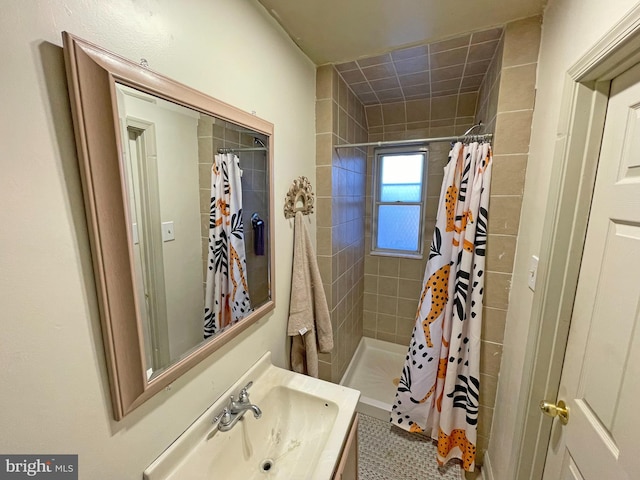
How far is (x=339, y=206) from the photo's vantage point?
1.76 meters

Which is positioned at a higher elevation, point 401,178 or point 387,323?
point 401,178

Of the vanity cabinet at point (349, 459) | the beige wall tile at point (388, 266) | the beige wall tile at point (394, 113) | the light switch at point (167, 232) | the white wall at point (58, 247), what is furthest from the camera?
the beige wall tile at point (388, 266)

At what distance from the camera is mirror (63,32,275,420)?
0.56 meters

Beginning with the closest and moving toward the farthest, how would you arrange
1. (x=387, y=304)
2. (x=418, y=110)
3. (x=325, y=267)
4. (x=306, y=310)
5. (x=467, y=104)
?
(x=306, y=310) < (x=325, y=267) < (x=467, y=104) < (x=418, y=110) < (x=387, y=304)

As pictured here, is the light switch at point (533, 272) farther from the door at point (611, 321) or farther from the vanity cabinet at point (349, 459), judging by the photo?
the vanity cabinet at point (349, 459)

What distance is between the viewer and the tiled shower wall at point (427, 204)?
2.11 metres

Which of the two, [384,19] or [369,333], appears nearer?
[384,19]

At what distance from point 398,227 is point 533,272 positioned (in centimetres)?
153

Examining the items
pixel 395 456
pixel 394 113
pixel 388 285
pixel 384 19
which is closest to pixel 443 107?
pixel 394 113

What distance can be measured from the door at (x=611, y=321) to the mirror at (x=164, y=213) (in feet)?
3.79

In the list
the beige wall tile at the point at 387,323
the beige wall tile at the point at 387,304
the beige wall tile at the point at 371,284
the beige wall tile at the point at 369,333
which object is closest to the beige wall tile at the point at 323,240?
the beige wall tile at the point at 371,284

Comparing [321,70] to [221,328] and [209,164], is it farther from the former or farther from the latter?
[221,328]

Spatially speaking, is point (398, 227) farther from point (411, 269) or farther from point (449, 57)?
point (449, 57)

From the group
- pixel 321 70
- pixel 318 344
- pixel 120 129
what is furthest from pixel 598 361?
pixel 321 70
